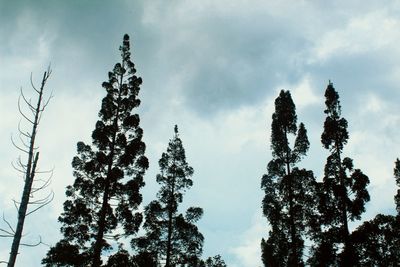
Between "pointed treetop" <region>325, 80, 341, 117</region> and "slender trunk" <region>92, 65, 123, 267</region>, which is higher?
"pointed treetop" <region>325, 80, 341, 117</region>

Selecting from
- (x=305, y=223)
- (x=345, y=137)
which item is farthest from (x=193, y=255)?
(x=345, y=137)

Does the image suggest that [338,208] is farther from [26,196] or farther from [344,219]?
[26,196]

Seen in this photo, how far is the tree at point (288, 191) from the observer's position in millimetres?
22969

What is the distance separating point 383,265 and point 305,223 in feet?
44.8

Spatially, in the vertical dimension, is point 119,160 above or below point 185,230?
above

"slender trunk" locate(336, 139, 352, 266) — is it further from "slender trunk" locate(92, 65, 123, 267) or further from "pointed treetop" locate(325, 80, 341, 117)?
"slender trunk" locate(92, 65, 123, 267)

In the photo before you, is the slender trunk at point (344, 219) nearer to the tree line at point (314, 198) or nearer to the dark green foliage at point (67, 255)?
the tree line at point (314, 198)

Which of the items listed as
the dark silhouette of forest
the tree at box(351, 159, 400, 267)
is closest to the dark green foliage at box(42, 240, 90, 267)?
the dark silhouette of forest

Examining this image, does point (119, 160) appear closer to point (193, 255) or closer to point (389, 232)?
point (193, 255)

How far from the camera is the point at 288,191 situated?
79.2ft

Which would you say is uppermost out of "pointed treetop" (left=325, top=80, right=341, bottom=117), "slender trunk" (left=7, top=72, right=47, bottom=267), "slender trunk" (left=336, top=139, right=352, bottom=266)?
"pointed treetop" (left=325, top=80, right=341, bottom=117)

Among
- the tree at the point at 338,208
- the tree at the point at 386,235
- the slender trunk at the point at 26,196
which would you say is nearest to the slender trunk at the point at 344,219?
the tree at the point at 338,208

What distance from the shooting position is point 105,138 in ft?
71.4

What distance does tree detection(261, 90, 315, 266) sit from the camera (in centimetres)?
2297
